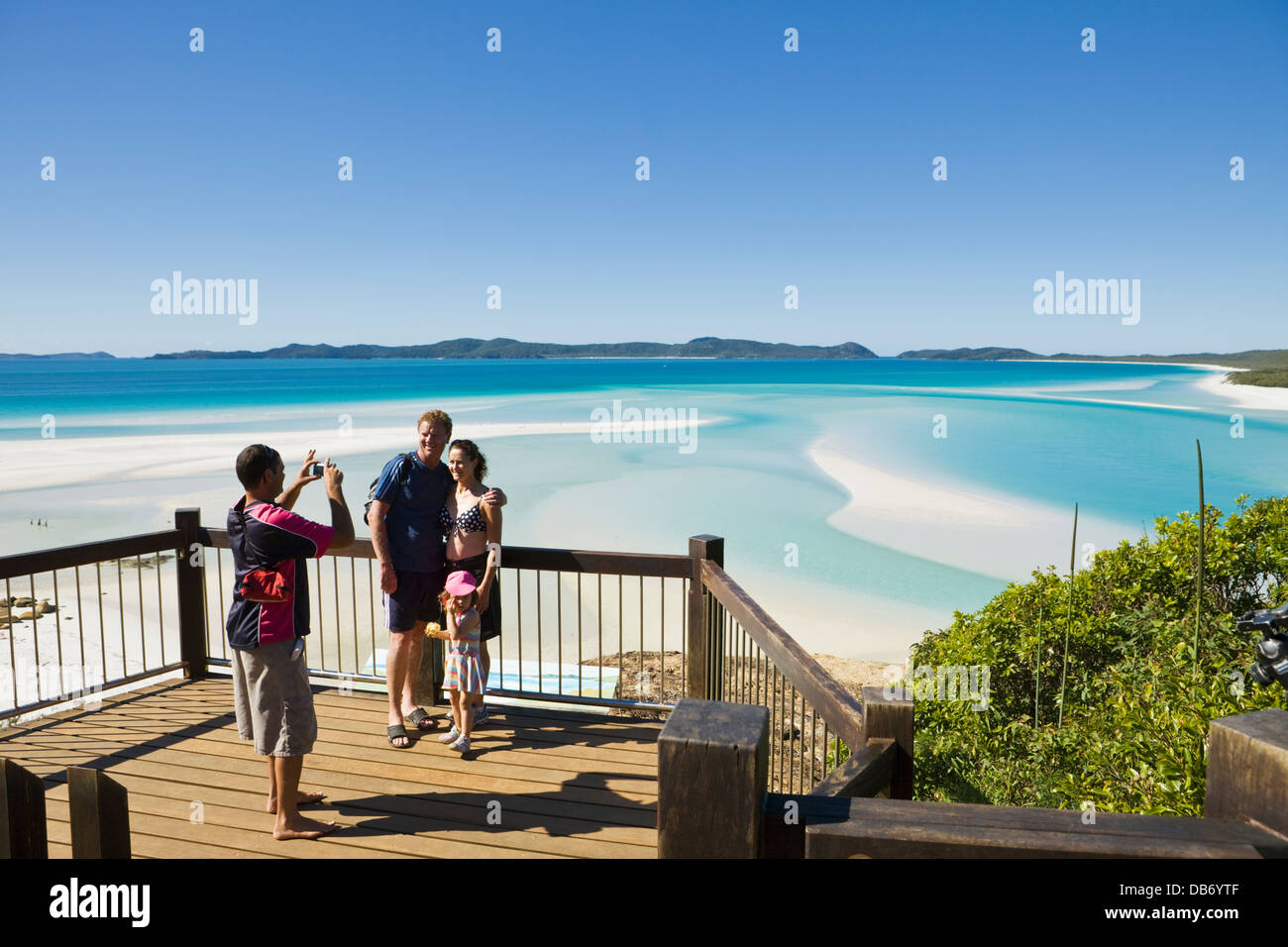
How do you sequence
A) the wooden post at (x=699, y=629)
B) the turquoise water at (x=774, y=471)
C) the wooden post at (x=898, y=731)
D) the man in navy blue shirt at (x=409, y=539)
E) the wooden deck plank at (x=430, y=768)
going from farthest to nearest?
the turquoise water at (x=774, y=471) → the wooden post at (x=699, y=629) → the man in navy blue shirt at (x=409, y=539) → the wooden deck plank at (x=430, y=768) → the wooden post at (x=898, y=731)

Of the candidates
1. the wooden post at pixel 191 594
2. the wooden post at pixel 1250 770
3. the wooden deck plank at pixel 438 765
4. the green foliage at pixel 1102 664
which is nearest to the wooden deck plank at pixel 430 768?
the wooden deck plank at pixel 438 765

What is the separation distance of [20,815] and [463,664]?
2.55 m

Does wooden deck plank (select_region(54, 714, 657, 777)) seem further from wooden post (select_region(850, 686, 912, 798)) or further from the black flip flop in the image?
wooden post (select_region(850, 686, 912, 798))

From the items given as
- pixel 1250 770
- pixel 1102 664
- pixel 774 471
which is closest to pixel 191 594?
pixel 1250 770

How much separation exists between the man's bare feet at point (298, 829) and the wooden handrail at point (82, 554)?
87.4 inches

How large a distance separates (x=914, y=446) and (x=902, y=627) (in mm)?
26535

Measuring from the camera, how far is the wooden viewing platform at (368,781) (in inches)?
135

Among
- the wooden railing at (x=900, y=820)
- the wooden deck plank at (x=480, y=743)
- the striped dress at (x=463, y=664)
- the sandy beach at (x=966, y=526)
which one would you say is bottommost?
the sandy beach at (x=966, y=526)

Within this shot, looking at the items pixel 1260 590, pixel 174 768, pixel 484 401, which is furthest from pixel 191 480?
pixel 484 401

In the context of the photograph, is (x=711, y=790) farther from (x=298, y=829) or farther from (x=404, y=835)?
(x=298, y=829)

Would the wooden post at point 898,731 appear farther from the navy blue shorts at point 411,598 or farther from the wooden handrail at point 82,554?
the wooden handrail at point 82,554

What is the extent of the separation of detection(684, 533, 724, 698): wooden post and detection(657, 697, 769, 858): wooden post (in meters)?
3.33
